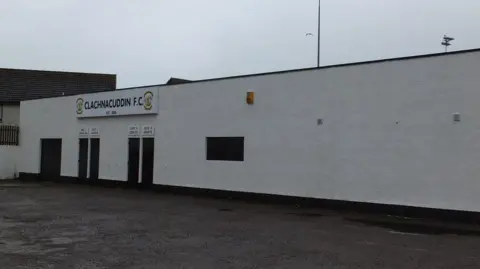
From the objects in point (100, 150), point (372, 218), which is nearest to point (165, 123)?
point (100, 150)

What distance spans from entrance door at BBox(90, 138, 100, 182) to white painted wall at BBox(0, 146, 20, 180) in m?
7.64

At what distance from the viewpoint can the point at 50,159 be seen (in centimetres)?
2870

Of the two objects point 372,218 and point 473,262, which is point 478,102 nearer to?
point 372,218

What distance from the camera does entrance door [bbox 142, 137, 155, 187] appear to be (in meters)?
22.8

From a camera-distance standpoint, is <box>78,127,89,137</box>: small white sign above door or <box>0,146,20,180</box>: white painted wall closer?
<box>78,127,89,137</box>: small white sign above door

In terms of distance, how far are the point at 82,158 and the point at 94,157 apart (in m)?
1.11

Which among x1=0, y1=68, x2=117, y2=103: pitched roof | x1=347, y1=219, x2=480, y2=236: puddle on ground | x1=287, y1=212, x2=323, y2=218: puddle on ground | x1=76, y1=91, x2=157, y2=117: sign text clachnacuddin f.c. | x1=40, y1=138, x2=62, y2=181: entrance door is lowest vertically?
x1=287, y1=212, x2=323, y2=218: puddle on ground

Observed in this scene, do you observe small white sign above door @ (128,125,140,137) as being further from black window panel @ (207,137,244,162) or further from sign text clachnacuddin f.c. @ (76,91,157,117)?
black window panel @ (207,137,244,162)

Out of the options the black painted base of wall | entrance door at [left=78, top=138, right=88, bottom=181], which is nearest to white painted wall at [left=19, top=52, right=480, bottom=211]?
the black painted base of wall

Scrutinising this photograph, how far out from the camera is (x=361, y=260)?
8.09m

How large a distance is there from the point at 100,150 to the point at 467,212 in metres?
17.3

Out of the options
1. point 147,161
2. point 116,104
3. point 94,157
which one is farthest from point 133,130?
point 94,157

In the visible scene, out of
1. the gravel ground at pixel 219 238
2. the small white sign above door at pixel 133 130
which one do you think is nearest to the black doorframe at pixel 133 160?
the small white sign above door at pixel 133 130

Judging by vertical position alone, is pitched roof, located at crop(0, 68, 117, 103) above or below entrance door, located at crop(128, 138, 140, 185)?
above
